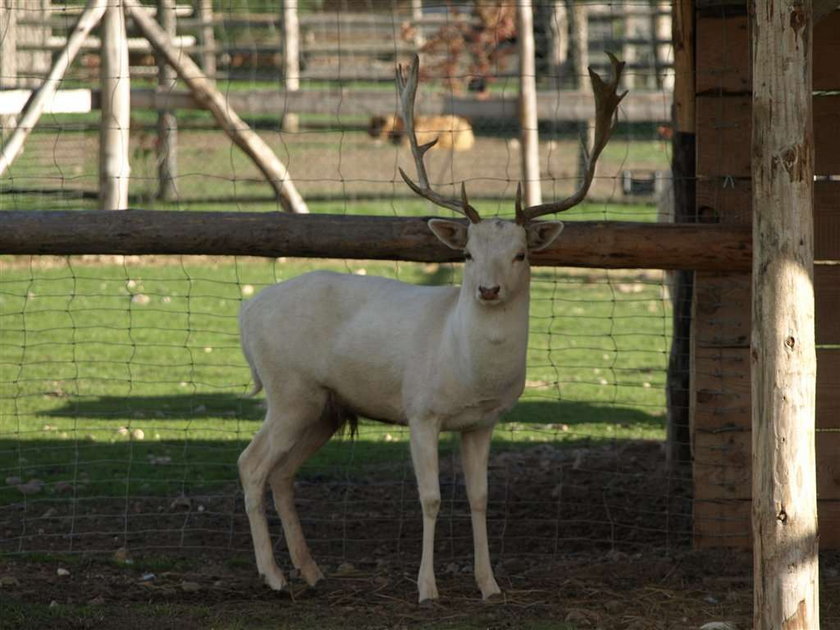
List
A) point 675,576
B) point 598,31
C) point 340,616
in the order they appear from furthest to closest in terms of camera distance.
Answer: point 598,31 → point 675,576 → point 340,616

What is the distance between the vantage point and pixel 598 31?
27.5 m

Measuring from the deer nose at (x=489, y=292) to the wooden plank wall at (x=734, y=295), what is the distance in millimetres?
1514

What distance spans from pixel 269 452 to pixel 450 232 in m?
1.39

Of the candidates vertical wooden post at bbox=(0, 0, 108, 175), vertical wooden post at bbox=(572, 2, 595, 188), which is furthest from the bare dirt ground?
vertical wooden post at bbox=(572, 2, 595, 188)

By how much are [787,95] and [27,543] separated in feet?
13.9

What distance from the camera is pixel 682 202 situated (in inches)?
292

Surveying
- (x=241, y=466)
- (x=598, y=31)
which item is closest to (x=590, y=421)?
(x=241, y=466)

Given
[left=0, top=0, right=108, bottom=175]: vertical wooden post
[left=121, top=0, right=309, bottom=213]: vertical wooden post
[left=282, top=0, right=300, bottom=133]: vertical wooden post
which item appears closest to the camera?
[left=121, top=0, right=309, bottom=213]: vertical wooden post

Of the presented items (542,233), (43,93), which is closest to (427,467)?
(542,233)

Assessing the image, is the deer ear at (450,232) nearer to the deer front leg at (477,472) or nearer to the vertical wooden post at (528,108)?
the deer front leg at (477,472)

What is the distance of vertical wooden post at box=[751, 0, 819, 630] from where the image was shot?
4.81 m

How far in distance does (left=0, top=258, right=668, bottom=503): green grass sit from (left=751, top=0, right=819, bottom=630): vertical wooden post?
9.37 ft

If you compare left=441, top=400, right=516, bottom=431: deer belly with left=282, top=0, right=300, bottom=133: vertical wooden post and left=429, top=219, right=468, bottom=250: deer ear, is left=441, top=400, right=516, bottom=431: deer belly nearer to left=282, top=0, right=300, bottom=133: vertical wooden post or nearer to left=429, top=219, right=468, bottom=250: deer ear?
left=429, top=219, right=468, bottom=250: deer ear

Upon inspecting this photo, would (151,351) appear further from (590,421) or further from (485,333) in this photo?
(485,333)
